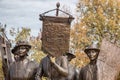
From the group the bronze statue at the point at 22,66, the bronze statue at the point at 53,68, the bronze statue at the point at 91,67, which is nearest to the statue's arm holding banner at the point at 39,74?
the bronze statue at the point at 53,68

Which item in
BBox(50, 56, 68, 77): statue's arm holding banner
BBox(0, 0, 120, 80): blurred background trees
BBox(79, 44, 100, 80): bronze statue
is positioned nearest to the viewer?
BBox(50, 56, 68, 77): statue's arm holding banner

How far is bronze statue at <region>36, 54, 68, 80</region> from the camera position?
522 inches

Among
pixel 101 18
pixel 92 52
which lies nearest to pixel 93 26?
pixel 101 18

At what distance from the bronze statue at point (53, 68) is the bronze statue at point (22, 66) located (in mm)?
308

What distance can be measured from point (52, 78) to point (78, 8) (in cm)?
2810

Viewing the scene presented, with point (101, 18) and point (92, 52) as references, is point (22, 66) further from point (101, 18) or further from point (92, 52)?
point (101, 18)

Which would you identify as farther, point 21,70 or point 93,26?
point 93,26

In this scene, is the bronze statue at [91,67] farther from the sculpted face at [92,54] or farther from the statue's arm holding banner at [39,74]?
the statue's arm holding banner at [39,74]

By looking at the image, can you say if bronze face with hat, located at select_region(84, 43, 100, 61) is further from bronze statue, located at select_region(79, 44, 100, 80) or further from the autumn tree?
the autumn tree

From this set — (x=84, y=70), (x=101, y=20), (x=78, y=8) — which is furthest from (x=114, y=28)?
(x=84, y=70)

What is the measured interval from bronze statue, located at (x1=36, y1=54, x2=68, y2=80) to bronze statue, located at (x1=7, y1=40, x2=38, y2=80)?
31cm

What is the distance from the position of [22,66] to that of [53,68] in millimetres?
900

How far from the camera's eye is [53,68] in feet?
43.7

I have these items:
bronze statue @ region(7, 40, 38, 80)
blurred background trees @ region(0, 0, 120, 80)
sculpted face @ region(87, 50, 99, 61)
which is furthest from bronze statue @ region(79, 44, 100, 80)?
blurred background trees @ region(0, 0, 120, 80)
